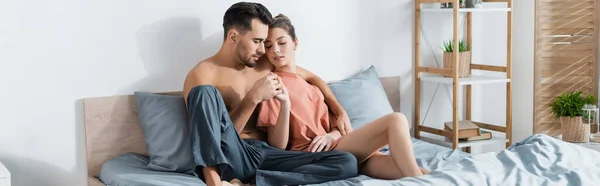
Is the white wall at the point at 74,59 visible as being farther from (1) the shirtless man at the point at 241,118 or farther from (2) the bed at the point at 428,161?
(1) the shirtless man at the point at 241,118

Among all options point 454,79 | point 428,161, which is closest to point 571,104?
point 454,79

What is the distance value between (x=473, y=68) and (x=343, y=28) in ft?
2.52

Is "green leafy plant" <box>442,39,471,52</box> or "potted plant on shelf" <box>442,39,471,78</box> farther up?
"green leafy plant" <box>442,39,471,52</box>

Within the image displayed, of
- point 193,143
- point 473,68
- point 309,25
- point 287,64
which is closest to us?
point 193,143

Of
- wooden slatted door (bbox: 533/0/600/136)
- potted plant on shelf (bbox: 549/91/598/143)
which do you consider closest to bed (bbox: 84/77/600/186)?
potted plant on shelf (bbox: 549/91/598/143)

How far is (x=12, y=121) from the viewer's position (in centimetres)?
295

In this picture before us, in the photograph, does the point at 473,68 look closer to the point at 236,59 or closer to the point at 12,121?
the point at 236,59

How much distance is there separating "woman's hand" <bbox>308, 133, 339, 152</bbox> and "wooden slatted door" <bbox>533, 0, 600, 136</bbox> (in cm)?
147

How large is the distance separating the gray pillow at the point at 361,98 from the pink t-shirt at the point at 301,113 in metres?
0.20

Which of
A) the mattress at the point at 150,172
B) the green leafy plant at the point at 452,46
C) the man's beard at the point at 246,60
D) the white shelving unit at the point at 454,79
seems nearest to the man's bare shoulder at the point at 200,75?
the man's beard at the point at 246,60

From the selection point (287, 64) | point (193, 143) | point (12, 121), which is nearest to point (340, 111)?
point (287, 64)

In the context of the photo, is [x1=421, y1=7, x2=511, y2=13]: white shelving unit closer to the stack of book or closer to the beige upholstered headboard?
the stack of book

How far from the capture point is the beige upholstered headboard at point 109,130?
3.08 metres

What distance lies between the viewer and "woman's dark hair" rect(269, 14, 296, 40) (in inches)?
126
